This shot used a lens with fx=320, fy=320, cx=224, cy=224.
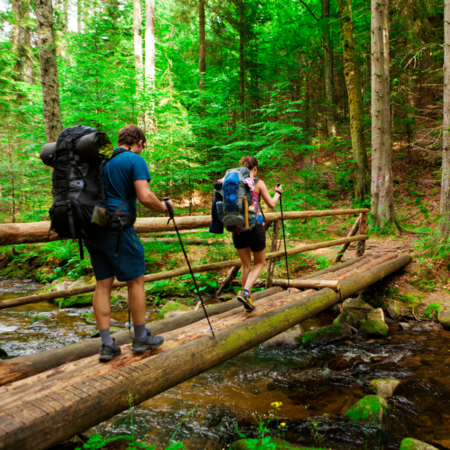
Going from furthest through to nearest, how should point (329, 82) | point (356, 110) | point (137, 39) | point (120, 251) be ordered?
point (329, 82) < point (137, 39) < point (356, 110) < point (120, 251)

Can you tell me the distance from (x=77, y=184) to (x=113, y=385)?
140 cm

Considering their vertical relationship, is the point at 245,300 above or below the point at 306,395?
above

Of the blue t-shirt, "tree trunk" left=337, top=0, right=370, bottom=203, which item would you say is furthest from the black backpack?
"tree trunk" left=337, top=0, right=370, bottom=203

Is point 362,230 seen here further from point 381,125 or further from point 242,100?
point 242,100

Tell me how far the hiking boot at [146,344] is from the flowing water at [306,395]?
53cm

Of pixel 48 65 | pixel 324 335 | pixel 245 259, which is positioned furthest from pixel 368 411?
pixel 48 65

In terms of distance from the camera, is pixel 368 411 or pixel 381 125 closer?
pixel 368 411

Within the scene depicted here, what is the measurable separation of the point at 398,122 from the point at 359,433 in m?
15.5

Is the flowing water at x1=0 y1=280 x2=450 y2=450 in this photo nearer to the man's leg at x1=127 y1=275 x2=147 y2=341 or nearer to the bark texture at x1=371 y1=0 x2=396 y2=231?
the man's leg at x1=127 y1=275 x2=147 y2=341

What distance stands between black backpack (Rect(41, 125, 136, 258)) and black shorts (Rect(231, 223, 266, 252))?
192cm

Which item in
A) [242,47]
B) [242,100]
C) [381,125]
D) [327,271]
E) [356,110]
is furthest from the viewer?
[242,47]

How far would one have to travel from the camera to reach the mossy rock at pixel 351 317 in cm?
620

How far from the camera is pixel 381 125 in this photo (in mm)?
10273

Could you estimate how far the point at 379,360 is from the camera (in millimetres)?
4855
